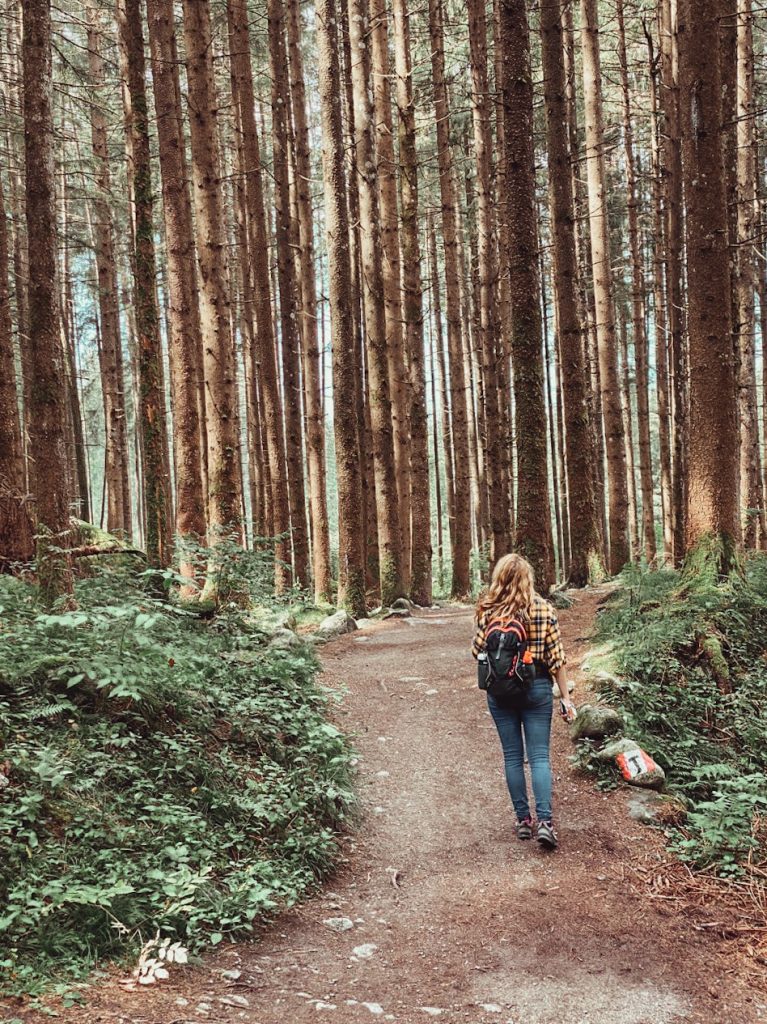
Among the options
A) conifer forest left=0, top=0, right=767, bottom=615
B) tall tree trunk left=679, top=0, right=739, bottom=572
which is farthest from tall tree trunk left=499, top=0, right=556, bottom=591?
tall tree trunk left=679, top=0, right=739, bottom=572

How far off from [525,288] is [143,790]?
7.83 meters

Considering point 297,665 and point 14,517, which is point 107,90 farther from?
point 297,665

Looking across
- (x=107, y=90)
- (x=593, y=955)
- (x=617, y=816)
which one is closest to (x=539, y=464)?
(x=617, y=816)

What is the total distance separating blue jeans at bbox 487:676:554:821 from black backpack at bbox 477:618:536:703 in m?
0.10

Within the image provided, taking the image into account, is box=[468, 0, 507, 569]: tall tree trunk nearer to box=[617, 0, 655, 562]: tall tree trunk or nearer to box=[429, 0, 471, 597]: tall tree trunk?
box=[429, 0, 471, 597]: tall tree trunk

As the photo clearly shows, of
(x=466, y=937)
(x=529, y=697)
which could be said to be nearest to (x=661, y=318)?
(x=529, y=697)

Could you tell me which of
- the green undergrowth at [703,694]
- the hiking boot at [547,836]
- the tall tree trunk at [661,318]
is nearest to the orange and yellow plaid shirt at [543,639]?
the hiking boot at [547,836]

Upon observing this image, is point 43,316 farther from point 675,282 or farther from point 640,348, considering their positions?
point 640,348

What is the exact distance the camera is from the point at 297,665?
7.46m

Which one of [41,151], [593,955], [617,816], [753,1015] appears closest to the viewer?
[753,1015]

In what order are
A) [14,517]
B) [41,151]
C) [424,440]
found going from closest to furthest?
[41,151] → [14,517] → [424,440]

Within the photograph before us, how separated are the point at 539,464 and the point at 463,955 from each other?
6991 millimetres

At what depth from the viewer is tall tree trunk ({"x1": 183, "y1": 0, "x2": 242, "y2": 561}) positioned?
10.6 metres

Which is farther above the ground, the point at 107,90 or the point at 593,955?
the point at 107,90
